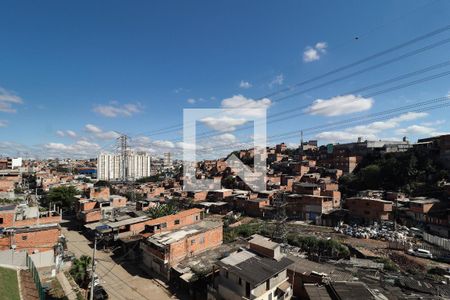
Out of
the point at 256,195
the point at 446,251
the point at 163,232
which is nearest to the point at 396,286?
the point at 446,251

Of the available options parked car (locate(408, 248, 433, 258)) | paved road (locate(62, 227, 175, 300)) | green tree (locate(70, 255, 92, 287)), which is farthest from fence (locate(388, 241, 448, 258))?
green tree (locate(70, 255, 92, 287))

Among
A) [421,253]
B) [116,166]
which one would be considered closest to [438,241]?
[421,253]

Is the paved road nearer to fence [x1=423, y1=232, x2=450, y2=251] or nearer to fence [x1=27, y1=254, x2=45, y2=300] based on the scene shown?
fence [x1=27, y1=254, x2=45, y2=300]

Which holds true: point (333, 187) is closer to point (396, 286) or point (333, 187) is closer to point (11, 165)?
point (396, 286)

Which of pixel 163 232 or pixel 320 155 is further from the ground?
pixel 320 155

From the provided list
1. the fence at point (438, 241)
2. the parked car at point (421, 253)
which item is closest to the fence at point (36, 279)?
the parked car at point (421, 253)

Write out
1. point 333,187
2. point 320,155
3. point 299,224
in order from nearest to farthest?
1. point 299,224
2. point 333,187
3. point 320,155
